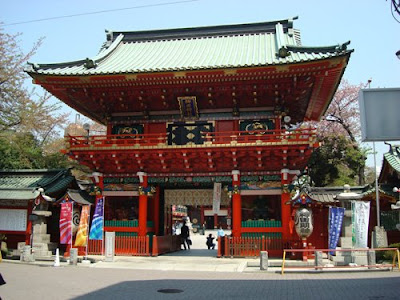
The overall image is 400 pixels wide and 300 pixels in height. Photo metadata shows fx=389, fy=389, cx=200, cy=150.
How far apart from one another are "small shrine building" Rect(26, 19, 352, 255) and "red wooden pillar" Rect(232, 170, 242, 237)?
0.17 feet

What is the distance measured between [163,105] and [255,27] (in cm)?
1002

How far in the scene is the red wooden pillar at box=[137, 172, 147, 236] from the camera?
21.2 metres

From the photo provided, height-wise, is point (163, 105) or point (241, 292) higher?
point (163, 105)

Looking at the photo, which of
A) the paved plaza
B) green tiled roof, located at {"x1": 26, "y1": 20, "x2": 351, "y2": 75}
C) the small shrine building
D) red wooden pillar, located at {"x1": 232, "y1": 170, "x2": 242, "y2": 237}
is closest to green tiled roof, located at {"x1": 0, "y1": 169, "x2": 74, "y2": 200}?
the small shrine building

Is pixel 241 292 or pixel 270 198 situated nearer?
pixel 241 292

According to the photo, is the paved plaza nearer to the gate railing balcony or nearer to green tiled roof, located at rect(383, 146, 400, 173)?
the gate railing balcony

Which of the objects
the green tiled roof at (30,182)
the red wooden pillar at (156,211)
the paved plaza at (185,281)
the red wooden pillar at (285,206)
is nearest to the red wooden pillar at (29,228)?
the green tiled roof at (30,182)

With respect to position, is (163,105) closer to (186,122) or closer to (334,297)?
(186,122)

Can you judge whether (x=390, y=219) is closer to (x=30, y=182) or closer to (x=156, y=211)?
(x=156, y=211)

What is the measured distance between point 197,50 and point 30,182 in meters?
13.4

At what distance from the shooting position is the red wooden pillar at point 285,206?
19.8 meters

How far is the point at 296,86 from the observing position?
20469mm

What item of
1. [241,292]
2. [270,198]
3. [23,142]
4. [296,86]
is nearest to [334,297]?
A: [241,292]

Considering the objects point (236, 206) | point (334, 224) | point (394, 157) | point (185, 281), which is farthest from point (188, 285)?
point (394, 157)
